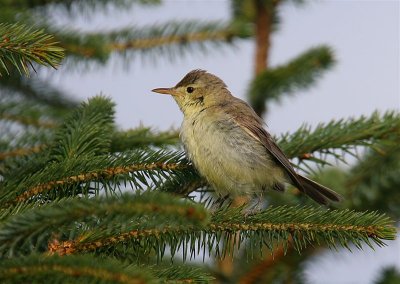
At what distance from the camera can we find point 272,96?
16.1ft

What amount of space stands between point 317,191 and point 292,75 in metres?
1.00

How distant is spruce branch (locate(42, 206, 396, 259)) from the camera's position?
7.61ft

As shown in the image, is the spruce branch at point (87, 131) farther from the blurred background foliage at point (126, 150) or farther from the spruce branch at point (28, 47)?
the spruce branch at point (28, 47)

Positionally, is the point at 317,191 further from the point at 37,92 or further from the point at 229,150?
the point at 37,92

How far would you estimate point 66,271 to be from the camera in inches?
73.8

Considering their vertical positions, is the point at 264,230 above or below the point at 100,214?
above

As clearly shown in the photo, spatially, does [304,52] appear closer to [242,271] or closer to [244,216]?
[242,271]

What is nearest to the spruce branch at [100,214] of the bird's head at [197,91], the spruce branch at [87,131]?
the spruce branch at [87,131]

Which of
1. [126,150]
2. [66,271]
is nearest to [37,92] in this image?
[126,150]

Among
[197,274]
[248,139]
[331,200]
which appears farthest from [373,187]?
[197,274]

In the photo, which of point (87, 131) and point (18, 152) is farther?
point (18, 152)

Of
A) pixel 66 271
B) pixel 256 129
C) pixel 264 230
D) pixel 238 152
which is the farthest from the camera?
pixel 256 129

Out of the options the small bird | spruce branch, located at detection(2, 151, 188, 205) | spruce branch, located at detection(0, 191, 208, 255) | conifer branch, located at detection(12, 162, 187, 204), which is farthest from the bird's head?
spruce branch, located at detection(0, 191, 208, 255)

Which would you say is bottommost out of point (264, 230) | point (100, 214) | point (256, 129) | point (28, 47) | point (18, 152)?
point (100, 214)
